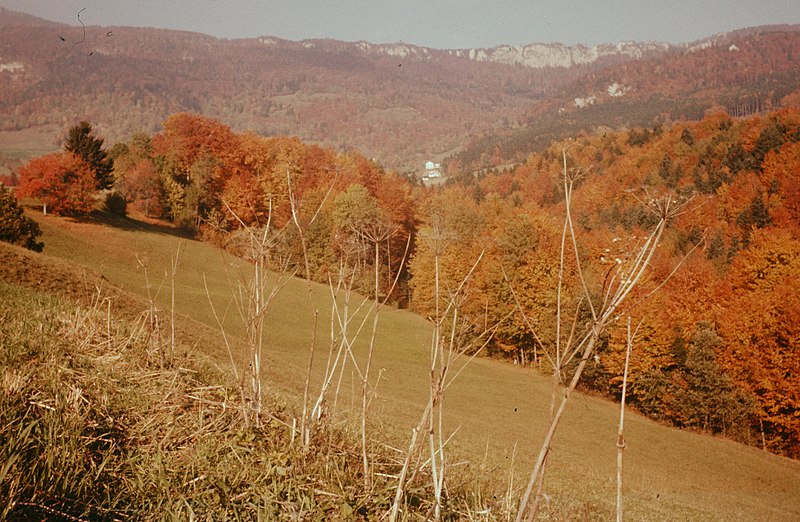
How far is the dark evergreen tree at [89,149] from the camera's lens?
48.4 meters

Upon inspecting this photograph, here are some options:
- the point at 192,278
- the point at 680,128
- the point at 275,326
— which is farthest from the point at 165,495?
the point at 680,128

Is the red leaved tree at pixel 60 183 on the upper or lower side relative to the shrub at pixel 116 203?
upper

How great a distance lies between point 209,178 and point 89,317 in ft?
185

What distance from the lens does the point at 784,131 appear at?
101375 millimetres

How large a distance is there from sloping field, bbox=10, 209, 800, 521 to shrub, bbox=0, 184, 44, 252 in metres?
3.45

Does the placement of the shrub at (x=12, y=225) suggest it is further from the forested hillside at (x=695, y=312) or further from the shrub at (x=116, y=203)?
the shrub at (x=116, y=203)

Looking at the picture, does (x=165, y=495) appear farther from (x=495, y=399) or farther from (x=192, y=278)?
(x=192, y=278)

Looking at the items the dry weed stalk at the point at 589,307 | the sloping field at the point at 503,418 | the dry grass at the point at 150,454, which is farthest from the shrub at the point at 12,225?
the dry weed stalk at the point at 589,307

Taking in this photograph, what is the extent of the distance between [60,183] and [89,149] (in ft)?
23.2

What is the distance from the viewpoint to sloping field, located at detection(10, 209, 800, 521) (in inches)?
570

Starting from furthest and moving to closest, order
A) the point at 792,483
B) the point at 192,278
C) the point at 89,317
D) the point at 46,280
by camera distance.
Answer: the point at 192,278
the point at 792,483
the point at 46,280
the point at 89,317

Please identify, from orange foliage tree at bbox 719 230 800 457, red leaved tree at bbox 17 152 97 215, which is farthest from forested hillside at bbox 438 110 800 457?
red leaved tree at bbox 17 152 97 215

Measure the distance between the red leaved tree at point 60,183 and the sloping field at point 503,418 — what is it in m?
1.74

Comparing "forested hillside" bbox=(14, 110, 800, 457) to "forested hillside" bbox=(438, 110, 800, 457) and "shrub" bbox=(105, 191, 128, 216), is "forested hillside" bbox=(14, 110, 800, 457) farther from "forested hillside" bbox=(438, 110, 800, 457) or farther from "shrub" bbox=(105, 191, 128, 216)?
"shrub" bbox=(105, 191, 128, 216)
